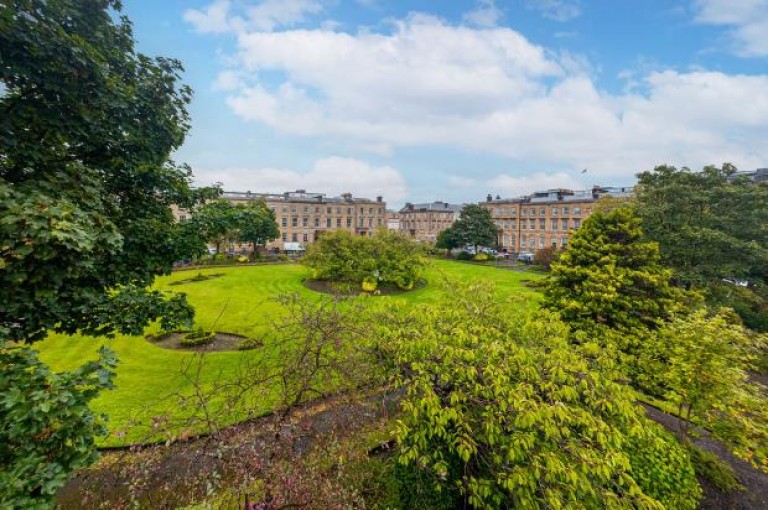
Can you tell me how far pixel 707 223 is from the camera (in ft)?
76.2

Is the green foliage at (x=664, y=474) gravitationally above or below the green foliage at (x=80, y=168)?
below

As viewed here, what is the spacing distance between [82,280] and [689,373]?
16.2 m

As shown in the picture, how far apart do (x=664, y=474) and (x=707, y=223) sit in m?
22.2

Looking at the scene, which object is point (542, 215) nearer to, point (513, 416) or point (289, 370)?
point (513, 416)

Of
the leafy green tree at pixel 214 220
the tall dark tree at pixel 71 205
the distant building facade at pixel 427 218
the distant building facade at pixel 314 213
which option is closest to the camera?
the tall dark tree at pixel 71 205

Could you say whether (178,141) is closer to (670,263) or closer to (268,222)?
(670,263)

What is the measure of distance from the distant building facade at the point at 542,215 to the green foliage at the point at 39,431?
217 ft

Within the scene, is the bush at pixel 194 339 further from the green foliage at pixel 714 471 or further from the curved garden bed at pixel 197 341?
the green foliage at pixel 714 471

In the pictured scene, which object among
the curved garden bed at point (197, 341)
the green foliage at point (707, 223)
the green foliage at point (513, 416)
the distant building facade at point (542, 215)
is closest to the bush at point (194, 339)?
the curved garden bed at point (197, 341)

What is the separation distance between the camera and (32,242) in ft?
16.4

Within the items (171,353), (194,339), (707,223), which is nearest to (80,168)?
(171,353)

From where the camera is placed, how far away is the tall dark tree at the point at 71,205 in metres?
4.55

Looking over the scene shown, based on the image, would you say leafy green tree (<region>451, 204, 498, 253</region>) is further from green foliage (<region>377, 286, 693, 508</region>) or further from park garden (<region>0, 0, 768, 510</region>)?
green foliage (<region>377, 286, 693, 508</region>)

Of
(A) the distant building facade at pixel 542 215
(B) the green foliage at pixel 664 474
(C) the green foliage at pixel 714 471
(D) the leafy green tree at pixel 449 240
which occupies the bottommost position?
(C) the green foliage at pixel 714 471
